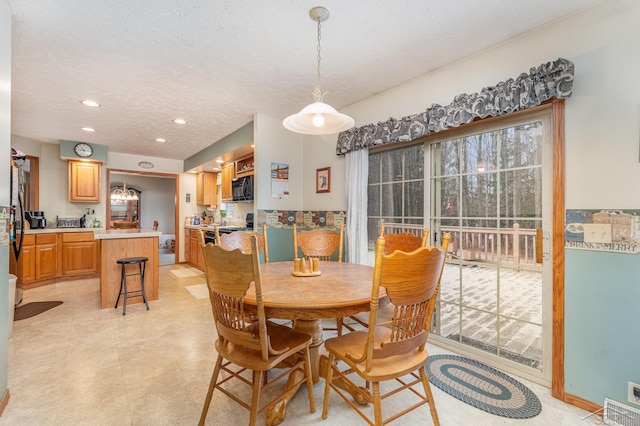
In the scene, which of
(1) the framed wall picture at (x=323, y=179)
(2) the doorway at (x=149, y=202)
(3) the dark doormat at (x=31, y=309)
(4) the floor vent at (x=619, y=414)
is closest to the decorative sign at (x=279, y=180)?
(1) the framed wall picture at (x=323, y=179)

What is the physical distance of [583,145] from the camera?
1.77 metres

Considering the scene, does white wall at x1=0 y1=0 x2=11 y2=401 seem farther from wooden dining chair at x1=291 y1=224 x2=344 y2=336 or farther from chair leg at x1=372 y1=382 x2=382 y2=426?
chair leg at x1=372 y1=382 x2=382 y2=426

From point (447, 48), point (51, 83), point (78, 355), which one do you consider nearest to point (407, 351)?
point (447, 48)

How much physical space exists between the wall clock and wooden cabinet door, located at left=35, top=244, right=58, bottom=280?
1.61 metres

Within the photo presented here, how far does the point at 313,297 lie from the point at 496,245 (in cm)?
165

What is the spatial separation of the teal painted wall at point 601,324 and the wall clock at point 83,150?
671cm

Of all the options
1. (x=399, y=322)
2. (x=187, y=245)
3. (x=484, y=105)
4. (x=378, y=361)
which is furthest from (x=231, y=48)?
(x=187, y=245)

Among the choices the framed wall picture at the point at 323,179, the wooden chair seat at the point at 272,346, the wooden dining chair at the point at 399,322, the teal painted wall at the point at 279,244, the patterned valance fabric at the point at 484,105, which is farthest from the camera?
the teal painted wall at the point at 279,244

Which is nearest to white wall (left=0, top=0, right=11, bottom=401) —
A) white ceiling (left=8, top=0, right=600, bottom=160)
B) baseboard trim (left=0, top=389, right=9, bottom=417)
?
baseboard trim (left=0, top=389, right=9, bottom=417)

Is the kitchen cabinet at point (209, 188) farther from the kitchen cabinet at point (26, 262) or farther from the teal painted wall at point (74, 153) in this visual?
the kitchen cabinet at point (26, 262)

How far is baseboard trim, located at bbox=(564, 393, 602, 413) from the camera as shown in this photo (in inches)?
66.4

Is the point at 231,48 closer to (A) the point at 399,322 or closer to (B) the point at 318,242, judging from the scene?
(B) the point at 318,242

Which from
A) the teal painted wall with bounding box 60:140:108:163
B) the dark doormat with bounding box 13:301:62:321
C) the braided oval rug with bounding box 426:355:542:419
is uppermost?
the teal painted wall with bounding box 60:140:108:163

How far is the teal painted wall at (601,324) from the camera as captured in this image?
1597mm
